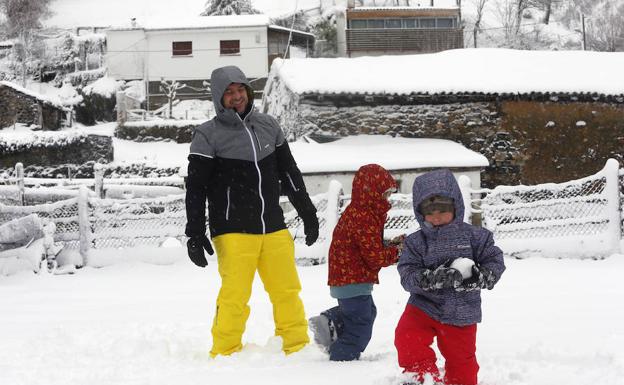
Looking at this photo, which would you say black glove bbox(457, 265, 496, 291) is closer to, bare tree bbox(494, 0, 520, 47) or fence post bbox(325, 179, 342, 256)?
fence post bbox(325, 179, 342, 256)

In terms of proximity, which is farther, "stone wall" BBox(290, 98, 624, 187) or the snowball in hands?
"stone wall" BBox(290, 98, 624, 187)

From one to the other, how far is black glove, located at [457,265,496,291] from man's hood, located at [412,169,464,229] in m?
0.28

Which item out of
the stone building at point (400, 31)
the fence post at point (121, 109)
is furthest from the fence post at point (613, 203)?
the stone building at point (400, 31)

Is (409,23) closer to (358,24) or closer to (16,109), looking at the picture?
(358,24)

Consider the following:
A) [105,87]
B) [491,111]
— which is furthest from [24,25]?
[491,111]

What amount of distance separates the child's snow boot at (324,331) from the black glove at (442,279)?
106 cm

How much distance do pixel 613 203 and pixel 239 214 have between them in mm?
6288

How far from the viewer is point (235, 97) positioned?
14.3ft

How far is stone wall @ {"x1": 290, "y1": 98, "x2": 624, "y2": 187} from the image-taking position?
15.3 metres

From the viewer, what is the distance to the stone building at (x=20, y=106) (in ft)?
92.5

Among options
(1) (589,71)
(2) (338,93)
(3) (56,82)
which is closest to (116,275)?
(2) (338,93)

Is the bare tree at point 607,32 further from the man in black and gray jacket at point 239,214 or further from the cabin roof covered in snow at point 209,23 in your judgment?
the man in black and gray jacket at point 239,214

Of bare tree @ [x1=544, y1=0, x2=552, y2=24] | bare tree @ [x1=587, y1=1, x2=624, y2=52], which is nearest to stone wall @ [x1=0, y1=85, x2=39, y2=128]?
bare tree @ [x1=587, y1=1, x2=624, y2=52]

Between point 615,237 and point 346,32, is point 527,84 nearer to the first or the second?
point 615,237
